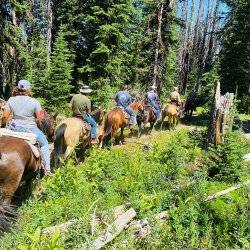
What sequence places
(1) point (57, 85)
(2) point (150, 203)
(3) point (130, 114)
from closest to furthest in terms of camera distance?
1. (2) point (150, 203)
2. (3) point (130, 114)
3. (1) point (57, 85)

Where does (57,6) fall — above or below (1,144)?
above

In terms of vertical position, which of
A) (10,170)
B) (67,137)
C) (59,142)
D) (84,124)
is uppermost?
(10,170)

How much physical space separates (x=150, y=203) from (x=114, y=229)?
1.59 metres

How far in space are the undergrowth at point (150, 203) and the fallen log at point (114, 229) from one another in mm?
125

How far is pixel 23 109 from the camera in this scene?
362 inches

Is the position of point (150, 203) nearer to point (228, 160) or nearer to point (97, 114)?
point (228, 160)

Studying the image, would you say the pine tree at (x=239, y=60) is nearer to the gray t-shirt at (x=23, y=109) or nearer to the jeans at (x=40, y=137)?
the jeans at (x=40, y=137)

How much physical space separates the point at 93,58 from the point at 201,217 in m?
28.3

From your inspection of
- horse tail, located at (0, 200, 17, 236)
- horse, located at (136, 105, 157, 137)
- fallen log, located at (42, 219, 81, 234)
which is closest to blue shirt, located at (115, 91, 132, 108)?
horse, located at (136, 105, 157, 137)

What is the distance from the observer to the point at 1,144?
26.5 ft

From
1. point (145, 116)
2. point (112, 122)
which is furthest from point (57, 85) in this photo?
point (112, 122)

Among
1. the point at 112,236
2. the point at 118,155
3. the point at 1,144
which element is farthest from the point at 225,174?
the point at 1,144

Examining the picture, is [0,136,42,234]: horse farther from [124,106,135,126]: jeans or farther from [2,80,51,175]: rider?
[124,106,135,126]: jeans

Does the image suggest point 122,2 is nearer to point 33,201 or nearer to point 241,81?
point 241,81
